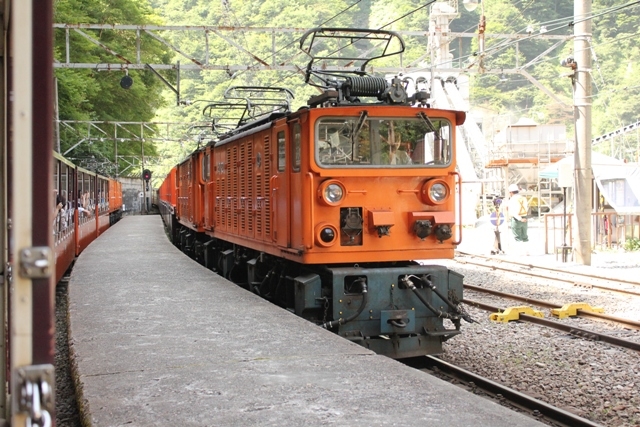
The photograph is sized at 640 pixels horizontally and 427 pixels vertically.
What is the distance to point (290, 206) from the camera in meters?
8.34


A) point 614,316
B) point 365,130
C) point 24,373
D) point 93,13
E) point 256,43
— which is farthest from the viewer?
point 256,43

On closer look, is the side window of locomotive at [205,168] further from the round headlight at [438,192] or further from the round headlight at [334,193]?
the round headlight at [438,192]

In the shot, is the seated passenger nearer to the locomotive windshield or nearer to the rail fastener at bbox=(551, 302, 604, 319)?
the locomotive windshield

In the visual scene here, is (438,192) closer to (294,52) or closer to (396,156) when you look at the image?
(396,156)

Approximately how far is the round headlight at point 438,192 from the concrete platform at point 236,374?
81.2 inches

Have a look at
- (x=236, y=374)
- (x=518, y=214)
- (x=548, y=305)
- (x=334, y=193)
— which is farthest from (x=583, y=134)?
(x=236, y=374)

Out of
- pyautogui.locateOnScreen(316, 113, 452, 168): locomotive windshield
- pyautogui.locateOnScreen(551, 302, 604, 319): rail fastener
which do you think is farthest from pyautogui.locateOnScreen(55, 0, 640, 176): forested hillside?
pyautogui.locateOnScreen(316, 113, 452, 168): locomotive windshield

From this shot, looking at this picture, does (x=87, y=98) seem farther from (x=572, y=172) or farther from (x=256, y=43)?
(x=572, y=172)

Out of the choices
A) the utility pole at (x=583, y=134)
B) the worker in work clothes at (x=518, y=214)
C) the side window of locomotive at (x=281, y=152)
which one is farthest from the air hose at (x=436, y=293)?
the worker in work clothes at (x=518, y=214)

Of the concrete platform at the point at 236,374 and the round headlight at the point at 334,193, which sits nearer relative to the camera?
the concrete platform at the point at 236,374

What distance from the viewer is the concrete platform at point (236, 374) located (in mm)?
4371

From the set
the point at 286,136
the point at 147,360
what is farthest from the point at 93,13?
the point at 147,360

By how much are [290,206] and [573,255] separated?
1053 cm

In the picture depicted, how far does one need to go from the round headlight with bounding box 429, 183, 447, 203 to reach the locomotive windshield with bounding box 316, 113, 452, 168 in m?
0.24
